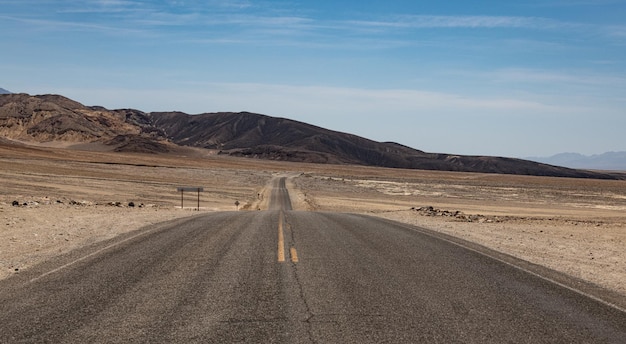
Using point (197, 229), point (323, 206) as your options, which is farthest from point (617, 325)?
point (323, 206)

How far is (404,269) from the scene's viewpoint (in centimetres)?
1098

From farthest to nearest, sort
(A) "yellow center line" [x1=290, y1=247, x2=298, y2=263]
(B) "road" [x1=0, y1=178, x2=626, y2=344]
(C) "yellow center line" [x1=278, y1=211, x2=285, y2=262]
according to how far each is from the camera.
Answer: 1. (C) "yellow center line" [x1=278, y1=211, x2=285, y2=262]
2. (A) "yellow center line" [x1=290, y1=247, x2=298, y2=263]
3. (B) "road" [x1=0, y1=178, x2=626, y2=344]

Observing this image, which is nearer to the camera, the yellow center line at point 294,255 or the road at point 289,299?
the road at point 289,299

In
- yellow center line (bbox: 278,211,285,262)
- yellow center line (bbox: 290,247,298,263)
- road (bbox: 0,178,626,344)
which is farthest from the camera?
yellow center line (bbox: 278,211,285,262)

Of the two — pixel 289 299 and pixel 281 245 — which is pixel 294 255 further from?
pixel 289 299

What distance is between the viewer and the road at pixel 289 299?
21.7 feet

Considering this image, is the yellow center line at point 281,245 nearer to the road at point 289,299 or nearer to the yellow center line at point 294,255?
the road at point 289,299

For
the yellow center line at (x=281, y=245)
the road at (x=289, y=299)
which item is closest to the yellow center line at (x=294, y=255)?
the road at (x=289, y=299)

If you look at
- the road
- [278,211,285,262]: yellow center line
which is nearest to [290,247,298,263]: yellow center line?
the road

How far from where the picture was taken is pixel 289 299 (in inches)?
323

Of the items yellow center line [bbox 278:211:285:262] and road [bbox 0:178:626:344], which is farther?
yellow center line [bbox 278:211:285:262]

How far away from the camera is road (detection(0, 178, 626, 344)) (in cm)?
663

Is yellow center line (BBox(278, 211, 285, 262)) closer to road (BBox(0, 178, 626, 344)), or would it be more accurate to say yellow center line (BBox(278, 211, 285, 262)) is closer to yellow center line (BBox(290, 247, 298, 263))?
road (BBox(0, 178, 626, 344))

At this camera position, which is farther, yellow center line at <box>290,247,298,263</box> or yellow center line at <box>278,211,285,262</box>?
yellow center line at <box>278,211,285,262</box>
